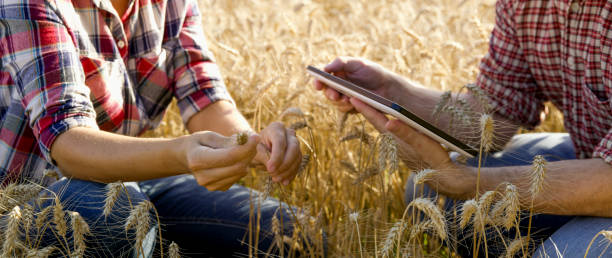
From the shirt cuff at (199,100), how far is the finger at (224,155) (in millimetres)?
667

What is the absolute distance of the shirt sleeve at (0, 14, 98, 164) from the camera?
5.30 ft

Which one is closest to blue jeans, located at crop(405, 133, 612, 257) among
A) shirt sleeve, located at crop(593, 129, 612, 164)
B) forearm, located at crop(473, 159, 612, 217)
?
forearm, located at crop(473, 159, 612, 217)

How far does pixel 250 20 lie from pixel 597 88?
8.83 feet

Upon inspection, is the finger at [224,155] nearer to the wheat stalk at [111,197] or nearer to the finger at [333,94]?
the wheat stalk at [111,197]

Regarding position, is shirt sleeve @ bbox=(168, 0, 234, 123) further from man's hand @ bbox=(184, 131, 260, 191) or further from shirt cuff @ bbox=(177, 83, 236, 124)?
man's hand @ bbox=(184, 131, 260, 191)

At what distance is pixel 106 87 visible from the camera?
184 cm

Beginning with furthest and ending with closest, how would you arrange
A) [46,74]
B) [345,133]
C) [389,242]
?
1. [345,133]
2. [46,74]
3. [389,242]

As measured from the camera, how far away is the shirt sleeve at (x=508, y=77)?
2.30 metres

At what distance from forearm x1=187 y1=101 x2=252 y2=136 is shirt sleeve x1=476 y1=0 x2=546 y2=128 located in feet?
3.37

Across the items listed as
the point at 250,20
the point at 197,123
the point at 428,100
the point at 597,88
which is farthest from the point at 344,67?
the point at 250,20

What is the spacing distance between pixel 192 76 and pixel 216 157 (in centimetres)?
77

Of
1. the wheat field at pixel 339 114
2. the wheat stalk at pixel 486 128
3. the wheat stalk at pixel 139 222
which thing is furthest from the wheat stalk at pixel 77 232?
the wheat stalk at pixel 486 128

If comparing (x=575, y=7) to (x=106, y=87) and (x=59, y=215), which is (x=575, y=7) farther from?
(x=59, y=215)

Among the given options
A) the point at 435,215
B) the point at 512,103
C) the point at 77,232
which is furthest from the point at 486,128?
the point at 77,232
